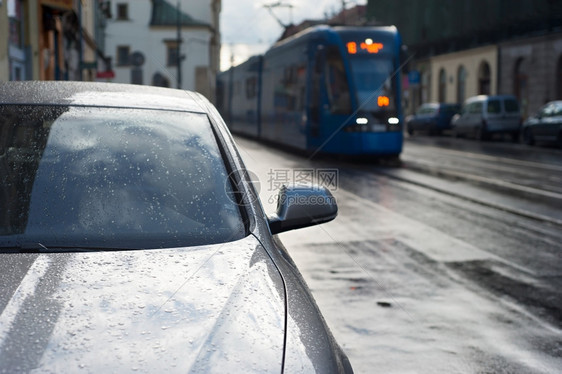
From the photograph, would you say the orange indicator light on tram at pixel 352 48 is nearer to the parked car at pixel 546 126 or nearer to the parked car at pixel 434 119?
the parked car at pixel 546 126

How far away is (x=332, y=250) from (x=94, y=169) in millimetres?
5264

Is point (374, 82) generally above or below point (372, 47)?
below

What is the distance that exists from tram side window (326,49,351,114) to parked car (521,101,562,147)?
35.4 feet

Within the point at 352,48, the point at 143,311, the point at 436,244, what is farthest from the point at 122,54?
the point at 143,311

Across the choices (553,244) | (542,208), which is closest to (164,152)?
(553,244)

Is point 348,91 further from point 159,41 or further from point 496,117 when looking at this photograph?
point 159,41

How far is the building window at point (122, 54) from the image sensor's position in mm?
74125

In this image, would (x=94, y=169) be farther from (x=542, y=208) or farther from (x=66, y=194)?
(x=542, y=208)

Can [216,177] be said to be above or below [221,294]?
above

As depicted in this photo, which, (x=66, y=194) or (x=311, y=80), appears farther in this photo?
(x=311, y=80)

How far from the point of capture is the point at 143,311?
217 cm

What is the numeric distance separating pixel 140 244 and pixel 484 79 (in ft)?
155

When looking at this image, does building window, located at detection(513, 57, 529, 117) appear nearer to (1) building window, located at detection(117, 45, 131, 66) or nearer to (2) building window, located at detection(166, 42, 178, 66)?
(2) building window, located at detection(166, 42, 178, 66)

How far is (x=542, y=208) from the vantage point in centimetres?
1133
